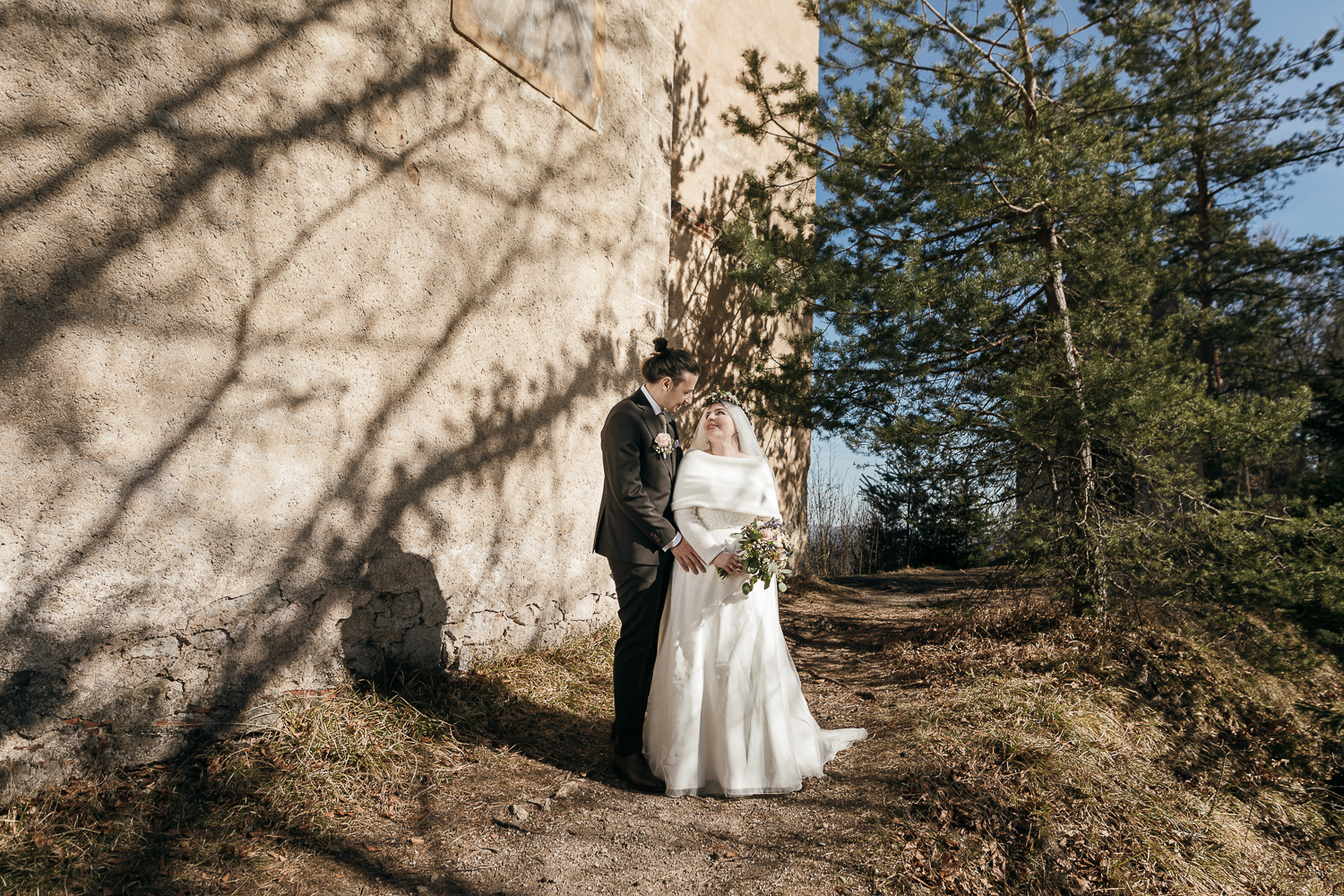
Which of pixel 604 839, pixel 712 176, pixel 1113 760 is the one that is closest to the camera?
pixel 604 839

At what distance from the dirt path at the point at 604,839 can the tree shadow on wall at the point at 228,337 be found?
1.03 meters

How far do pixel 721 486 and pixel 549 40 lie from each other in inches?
138

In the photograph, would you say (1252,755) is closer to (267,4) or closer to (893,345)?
(893,345)

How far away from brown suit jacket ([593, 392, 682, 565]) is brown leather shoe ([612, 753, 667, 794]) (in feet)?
3.26

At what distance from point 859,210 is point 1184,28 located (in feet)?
25.4

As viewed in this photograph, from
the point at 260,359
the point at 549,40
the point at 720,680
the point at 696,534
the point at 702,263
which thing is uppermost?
the point at 549,40

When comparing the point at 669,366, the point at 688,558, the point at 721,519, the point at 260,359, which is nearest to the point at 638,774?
the point at 688,558

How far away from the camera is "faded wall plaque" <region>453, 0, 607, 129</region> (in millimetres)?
4449

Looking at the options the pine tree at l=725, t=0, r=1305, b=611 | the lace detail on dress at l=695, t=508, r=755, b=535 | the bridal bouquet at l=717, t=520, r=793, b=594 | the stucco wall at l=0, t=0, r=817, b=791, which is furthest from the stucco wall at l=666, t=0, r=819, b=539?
the bridal bouquet at l=717, t=520, r=793, b=594

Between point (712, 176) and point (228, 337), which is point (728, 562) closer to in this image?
point (228, 337)

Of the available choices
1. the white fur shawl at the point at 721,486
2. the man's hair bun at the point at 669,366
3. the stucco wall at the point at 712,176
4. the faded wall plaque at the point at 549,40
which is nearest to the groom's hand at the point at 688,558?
the white fur shawl at the point at 721,486

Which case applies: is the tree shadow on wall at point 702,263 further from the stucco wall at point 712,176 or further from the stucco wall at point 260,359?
the stucco wall at point 260,359

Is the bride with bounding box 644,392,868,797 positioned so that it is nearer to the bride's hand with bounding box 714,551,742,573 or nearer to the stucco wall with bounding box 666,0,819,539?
the bride's hand with bounding box 714,551,742,573

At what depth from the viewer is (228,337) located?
10.6 feet
